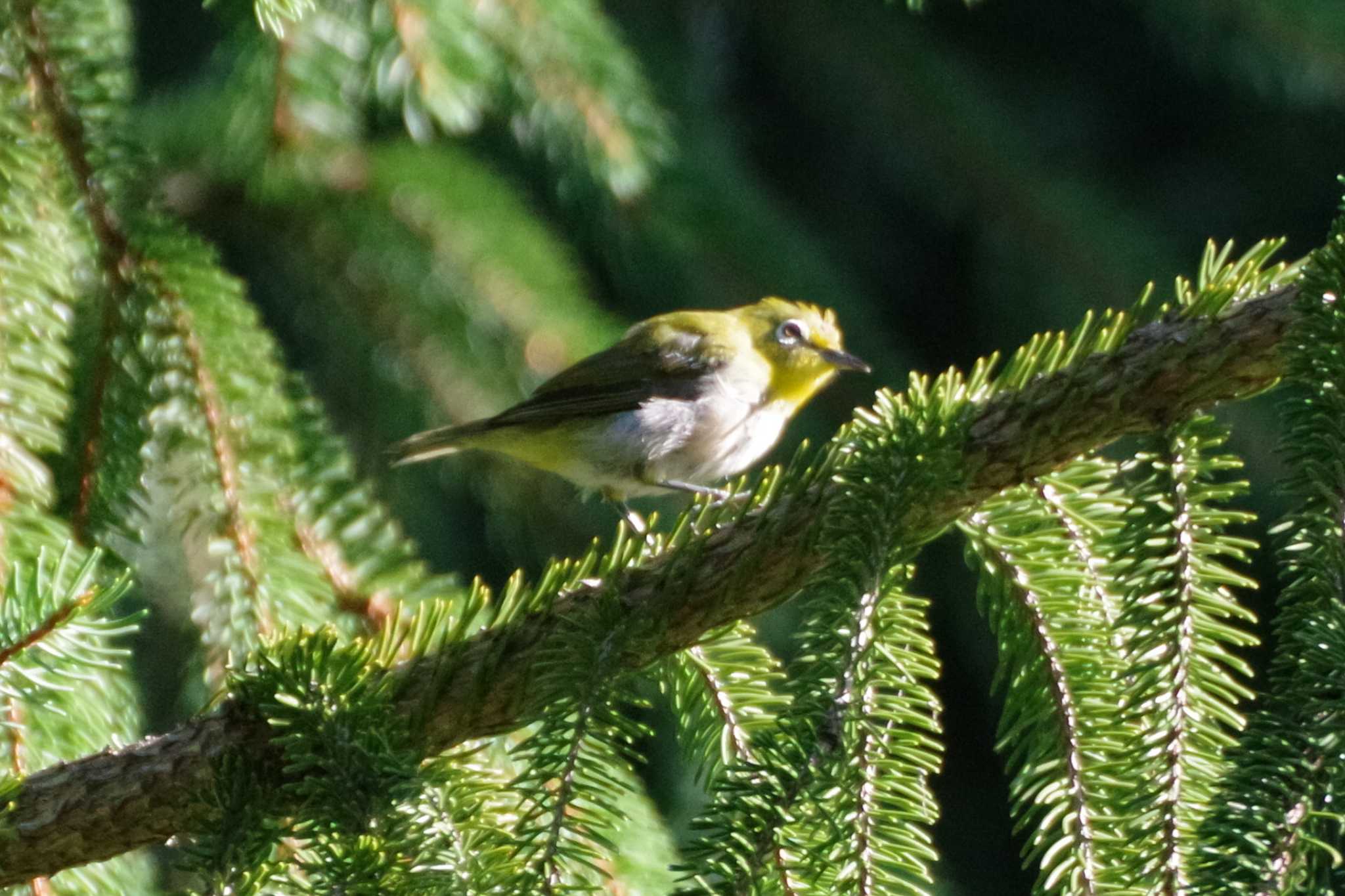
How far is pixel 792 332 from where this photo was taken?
3.71m

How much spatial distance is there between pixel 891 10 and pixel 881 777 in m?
2.93

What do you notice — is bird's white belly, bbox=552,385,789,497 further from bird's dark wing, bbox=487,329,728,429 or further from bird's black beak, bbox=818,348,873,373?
bird's black beak, bbox=818,348,873,373

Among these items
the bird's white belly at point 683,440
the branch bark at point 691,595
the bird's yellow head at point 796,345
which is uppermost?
the bird's yellow head at point 796,345

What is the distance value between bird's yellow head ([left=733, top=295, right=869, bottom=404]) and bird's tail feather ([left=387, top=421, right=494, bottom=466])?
88 centimetres

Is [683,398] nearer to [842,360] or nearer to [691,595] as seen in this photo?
[842,360]

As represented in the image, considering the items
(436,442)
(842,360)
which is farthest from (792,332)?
(436,442)

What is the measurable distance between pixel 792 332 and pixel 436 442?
3.50ft

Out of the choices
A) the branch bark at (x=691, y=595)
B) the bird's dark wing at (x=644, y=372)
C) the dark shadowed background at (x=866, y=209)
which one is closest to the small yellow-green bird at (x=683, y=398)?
the bird's dark wing at (x=644, y=372)

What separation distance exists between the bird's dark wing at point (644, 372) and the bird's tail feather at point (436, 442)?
0.49 metres

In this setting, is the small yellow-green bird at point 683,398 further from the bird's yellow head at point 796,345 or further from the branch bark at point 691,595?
the branch bark at point 691,595

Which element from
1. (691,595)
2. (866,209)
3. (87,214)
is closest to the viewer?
(691,595)

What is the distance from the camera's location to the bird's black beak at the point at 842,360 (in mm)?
3363

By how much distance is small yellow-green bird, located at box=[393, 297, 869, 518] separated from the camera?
3.56 metres

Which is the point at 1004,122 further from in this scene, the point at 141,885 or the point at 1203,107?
the point at 141,885
